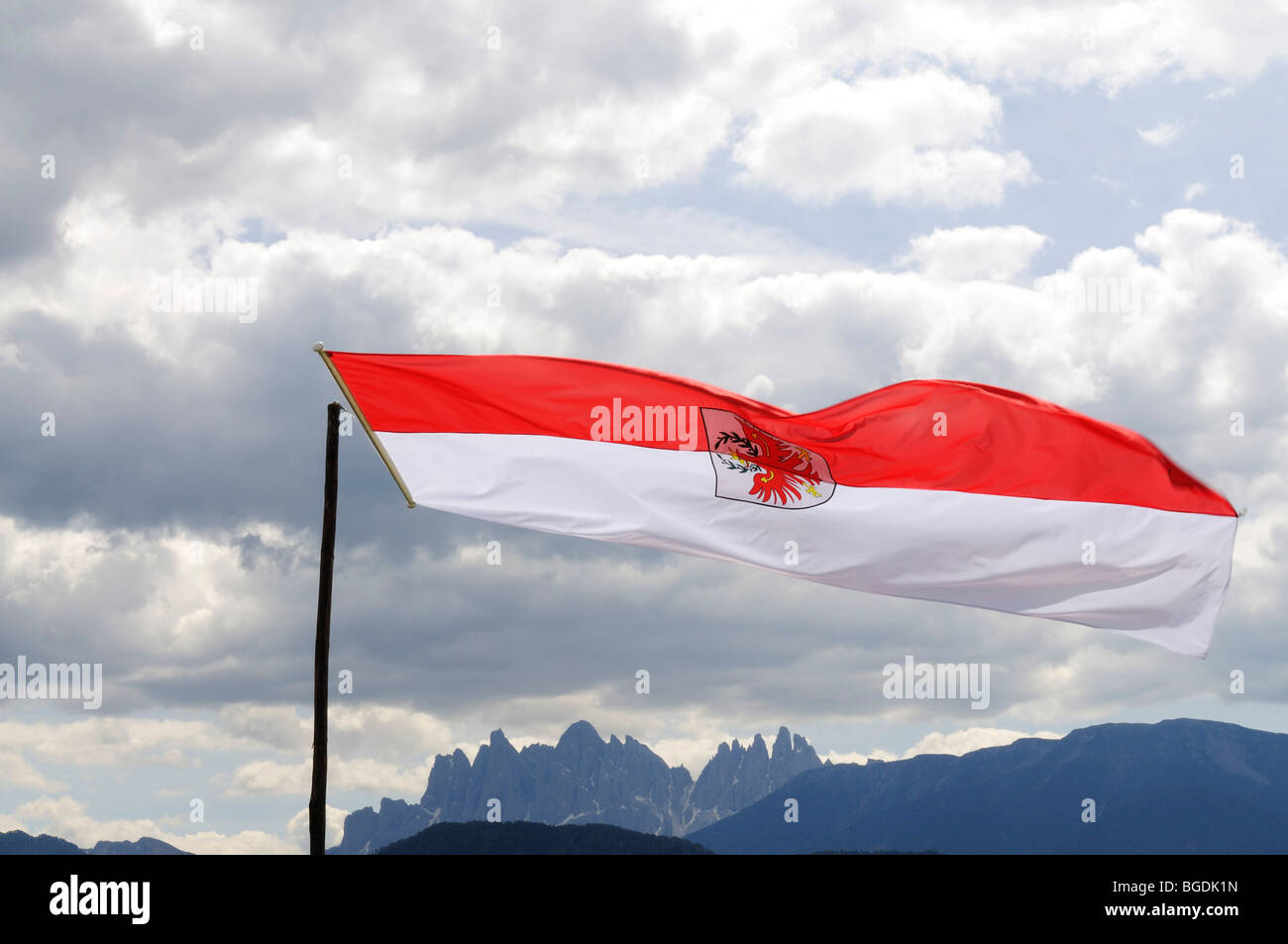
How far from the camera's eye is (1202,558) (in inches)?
805

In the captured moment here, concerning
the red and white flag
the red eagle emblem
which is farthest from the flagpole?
the red eagle emblem

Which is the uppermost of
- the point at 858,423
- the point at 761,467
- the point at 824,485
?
the point at 858,423

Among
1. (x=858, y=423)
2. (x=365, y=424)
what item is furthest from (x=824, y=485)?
(x=365, y=424)

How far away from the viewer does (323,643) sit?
64.8 feet

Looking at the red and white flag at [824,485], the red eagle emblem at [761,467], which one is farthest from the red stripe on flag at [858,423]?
the red eagle emblem at [761,467]

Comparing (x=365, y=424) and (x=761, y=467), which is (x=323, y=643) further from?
(x=761, y=467)

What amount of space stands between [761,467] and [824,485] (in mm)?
1132

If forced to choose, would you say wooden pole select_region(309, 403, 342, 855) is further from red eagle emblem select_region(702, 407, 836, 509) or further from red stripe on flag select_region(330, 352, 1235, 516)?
red eagle emblem select_region(702, 407, 836, 509)

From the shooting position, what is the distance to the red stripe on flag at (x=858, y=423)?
66.4 feet

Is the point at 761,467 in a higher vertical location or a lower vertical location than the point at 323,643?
higher

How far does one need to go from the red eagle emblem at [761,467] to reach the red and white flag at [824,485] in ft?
0.12

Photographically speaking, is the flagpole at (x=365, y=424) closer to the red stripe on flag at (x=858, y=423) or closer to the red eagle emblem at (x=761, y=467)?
the red stripe on flag at (x=858, y=423)
